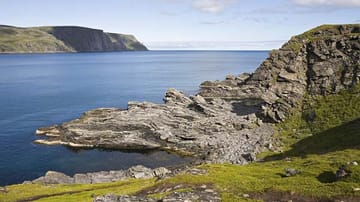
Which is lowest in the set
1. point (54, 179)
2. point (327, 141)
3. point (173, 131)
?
point (54, 179)

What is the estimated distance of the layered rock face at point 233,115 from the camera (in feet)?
355

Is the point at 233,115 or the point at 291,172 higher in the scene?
the point at 291,172

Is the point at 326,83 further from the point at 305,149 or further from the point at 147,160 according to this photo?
the point at 147,160

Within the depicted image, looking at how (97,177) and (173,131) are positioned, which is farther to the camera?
(173,131)

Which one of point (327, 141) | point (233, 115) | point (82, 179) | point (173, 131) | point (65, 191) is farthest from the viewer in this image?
point (233, 115)

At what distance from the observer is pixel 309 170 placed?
50.2 m

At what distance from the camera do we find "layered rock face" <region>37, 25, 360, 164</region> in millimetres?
108250

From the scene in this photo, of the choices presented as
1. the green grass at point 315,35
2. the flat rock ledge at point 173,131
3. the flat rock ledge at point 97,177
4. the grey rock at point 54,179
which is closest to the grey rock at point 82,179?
the flat rock ledge at point 97,177

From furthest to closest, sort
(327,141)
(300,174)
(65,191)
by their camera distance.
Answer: (327,141)
(65,191)
(300,174)

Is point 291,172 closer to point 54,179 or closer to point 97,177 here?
point 97,177

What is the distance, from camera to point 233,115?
410 ft

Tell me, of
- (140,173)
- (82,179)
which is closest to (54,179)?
(82,179)

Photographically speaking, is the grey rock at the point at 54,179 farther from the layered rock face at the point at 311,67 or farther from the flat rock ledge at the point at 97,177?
the layered rock face at the point at 311,67

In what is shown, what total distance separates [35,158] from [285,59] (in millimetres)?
80056
